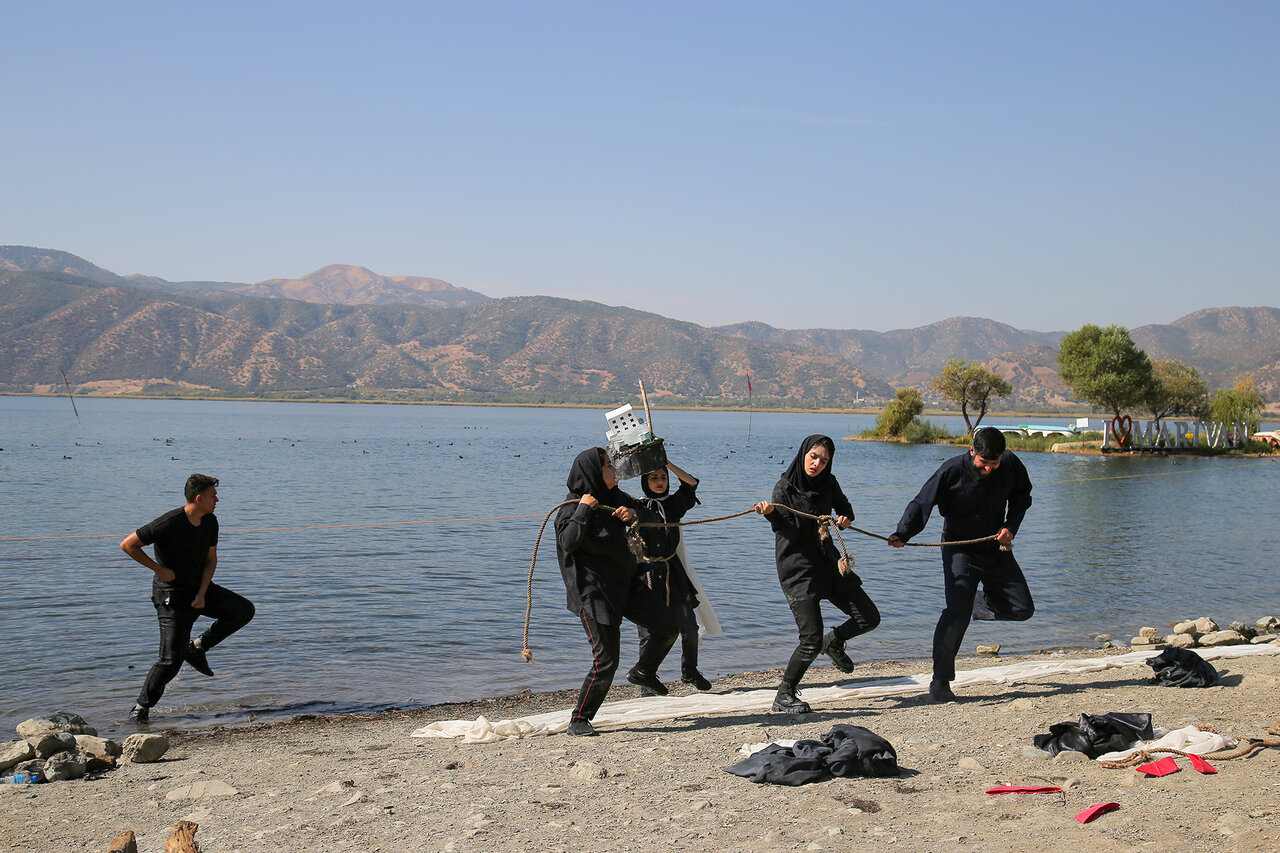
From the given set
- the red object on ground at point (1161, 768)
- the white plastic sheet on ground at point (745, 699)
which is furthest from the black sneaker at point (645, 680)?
the red object on ground at point (1161, 768)

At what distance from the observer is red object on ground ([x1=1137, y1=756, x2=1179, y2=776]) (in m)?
5.34

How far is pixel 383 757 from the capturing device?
673 centimetres

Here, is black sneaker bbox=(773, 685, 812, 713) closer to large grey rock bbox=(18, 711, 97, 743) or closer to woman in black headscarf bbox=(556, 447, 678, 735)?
woman in black headscarf bbox=(556, 447, 678, 735)

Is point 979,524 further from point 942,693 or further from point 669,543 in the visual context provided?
point 669,543

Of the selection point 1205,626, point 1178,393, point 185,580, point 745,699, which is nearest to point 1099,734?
point 745,699

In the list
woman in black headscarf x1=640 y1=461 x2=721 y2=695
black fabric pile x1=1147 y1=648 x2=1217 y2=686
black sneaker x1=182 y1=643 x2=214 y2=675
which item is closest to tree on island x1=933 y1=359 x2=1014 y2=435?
black fabric pile x1=1147 y1=648 x2=1217 y2=686

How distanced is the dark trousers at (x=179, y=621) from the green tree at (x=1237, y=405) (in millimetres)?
75879

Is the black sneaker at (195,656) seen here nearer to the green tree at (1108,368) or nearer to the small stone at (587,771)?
the small stone at (587,771)

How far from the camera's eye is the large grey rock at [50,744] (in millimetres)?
6625

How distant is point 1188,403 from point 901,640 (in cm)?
7619

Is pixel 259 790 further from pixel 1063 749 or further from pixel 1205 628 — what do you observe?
pixel 1205 628

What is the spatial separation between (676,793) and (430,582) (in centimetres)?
1163

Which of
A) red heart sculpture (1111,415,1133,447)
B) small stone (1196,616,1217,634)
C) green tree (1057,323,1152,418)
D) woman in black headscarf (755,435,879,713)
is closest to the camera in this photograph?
woman in black headscarf (755,435,879,713)

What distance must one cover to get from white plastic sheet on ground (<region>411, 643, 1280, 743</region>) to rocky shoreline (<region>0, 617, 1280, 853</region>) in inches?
8.7
